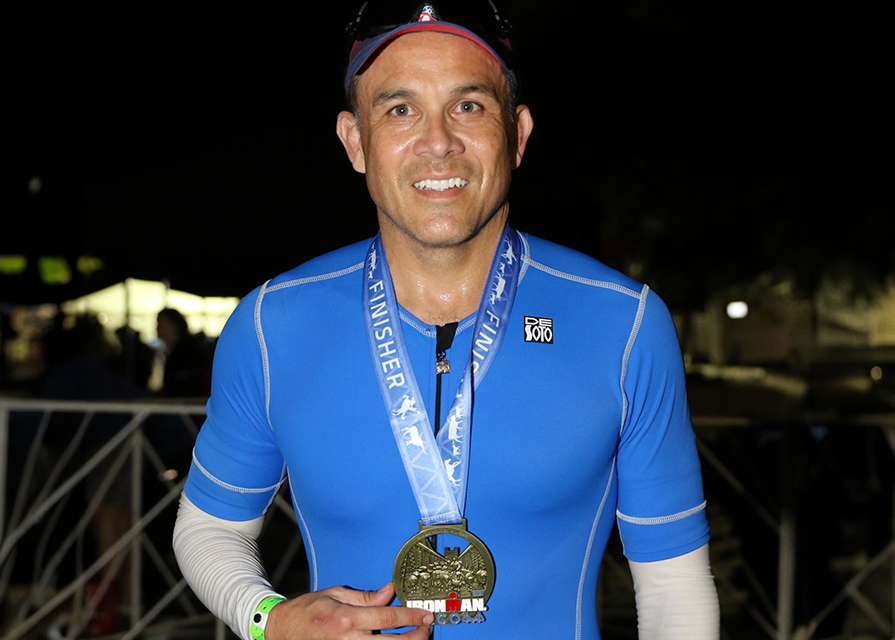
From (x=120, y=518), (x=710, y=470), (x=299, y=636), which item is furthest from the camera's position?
(x=710, y=470)

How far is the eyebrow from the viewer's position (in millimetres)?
1497

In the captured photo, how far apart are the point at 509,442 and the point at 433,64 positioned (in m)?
0.68

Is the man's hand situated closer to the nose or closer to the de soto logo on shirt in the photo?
the de soto logo on shirt

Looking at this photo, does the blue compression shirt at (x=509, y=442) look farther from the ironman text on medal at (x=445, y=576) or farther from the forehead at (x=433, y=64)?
the forehead at (x=433, y=64)

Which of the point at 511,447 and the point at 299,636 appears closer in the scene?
the point at 299,636

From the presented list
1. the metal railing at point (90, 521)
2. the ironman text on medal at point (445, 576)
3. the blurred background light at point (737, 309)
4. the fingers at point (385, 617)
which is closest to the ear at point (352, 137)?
the ironman text on medal at point (445, 576)

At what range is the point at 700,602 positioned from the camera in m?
1.44

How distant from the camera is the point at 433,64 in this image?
1.50 meters

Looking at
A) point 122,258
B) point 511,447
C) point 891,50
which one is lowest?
point 511,447

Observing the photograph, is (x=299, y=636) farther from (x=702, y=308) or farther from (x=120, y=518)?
(x=702, y=308)

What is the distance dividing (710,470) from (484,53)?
534 cm

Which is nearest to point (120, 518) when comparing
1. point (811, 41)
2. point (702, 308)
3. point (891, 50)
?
point (702, 308)

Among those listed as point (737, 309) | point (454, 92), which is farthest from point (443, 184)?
point (737, 309)

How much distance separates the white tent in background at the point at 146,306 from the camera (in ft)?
23.5
